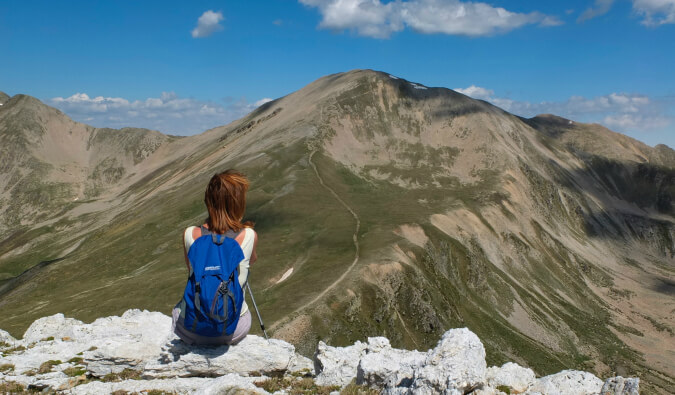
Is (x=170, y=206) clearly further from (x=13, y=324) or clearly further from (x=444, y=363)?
(x=444, y=363)

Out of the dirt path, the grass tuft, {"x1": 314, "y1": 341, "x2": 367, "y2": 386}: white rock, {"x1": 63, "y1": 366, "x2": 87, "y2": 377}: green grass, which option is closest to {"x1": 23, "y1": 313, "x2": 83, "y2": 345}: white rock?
{"x1": 63, "y1": 366, "x2": 87, "y2": 377}: green grass

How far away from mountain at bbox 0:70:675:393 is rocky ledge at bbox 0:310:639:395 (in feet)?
132

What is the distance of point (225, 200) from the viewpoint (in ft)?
38.5

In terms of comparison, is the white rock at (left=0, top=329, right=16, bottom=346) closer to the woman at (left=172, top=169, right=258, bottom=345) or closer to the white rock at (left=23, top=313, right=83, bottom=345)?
the white rock at (left=23, top=313, right=83, bottom=345)

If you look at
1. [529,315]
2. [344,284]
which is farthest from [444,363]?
[529,315]

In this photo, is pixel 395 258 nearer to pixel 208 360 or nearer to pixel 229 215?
pixel 208 360

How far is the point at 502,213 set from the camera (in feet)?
468

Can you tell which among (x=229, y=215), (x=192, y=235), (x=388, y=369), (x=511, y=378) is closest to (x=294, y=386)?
(x=388, y=369)

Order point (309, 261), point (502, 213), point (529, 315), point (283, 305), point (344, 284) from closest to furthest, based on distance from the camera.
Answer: point (283, 305)
point (344, 284)
point (309, 261)
point (529, 315)
point (502, 213)

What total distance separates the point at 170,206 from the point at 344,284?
3709 inches

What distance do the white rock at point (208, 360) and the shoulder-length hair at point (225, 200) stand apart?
5069 millimetres

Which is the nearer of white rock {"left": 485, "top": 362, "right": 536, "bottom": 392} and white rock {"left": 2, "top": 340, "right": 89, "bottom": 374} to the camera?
white rock {"left": 485, "top": 362, "right": 536, "bottom": 392}

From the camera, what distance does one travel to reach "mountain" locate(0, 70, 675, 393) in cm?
7344

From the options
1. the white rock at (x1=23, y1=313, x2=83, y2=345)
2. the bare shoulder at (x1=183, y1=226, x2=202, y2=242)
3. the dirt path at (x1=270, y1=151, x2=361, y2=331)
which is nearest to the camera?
the bare shoulder at (x1=183, y1=226, x2=202, y2=242)
